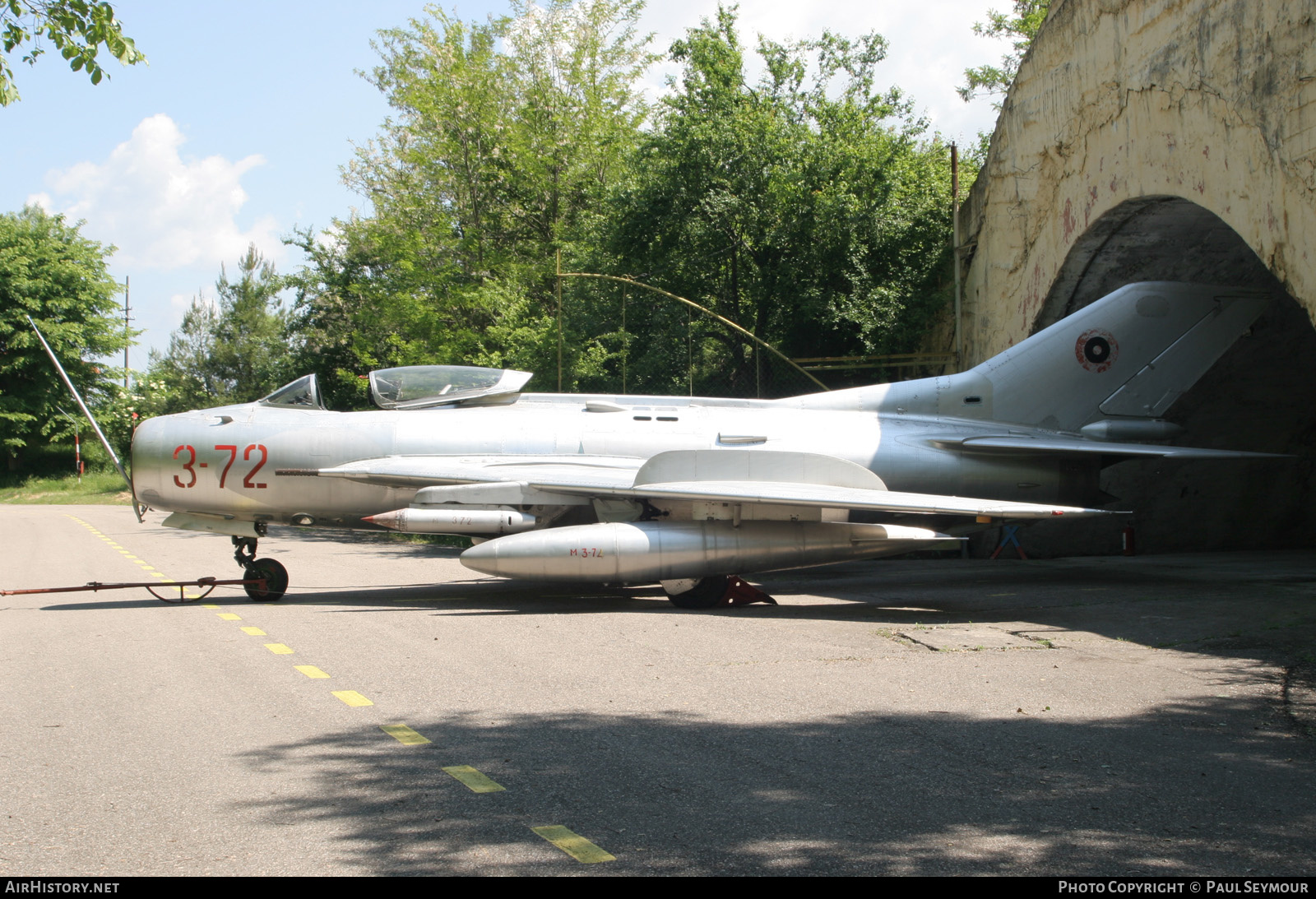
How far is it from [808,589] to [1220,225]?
26.3 ft

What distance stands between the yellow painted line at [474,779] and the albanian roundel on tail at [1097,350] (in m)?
11.6

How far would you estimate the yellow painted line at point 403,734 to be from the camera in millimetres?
5554

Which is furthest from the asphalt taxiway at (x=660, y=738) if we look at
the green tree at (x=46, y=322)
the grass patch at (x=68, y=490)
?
the green tree at (x=46, y=322)

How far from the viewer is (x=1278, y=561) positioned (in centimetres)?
1622

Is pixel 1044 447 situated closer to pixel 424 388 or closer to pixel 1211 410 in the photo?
pixel 1211 410

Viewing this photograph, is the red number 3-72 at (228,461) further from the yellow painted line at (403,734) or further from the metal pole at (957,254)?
the metal pole at (957,254)

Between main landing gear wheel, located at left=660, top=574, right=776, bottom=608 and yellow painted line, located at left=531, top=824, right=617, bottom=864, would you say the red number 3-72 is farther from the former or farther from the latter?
yellow painted line, located at left=531, top=824, right=617, bottom=864

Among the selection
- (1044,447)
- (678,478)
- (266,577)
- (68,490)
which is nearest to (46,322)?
(68,490)

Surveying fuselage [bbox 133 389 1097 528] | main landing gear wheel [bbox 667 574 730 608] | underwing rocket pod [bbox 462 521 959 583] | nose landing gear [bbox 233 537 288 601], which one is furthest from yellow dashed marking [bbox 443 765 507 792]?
fuselage [bbox 133 389 1097 528]

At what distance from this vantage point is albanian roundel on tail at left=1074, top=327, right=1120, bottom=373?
13.7 metres

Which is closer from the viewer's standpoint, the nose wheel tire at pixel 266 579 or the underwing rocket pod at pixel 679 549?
the underwing rocket pod at pixel 679 549

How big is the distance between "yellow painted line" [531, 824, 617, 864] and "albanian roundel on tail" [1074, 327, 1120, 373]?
11.9 metres

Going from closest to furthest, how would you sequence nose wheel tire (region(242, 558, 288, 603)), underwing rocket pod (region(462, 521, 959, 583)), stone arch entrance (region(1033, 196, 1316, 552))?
underwing rocket pod (region(462, 521, 959, 583))
nose wheel tire (region(242, 558, 288, 603))
stone arch entrance (region(1033, 196, 1316, 552))
